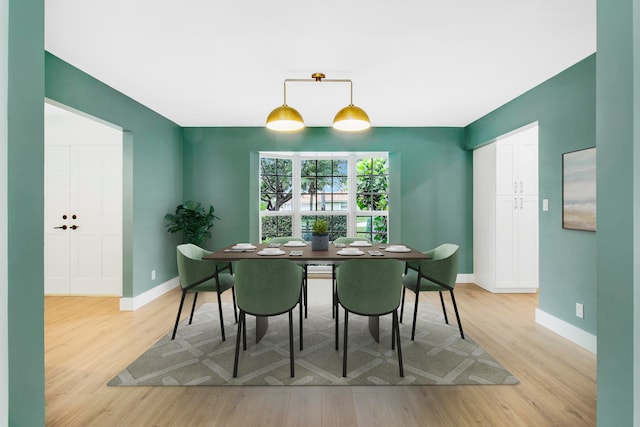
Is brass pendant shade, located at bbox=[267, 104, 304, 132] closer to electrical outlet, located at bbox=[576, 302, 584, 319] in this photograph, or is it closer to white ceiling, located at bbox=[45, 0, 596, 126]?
white ceiling, located at bbox=[45, 0, 596, 126]

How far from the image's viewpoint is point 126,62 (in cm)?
286

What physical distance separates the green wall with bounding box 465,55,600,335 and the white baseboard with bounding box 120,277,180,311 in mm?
4493

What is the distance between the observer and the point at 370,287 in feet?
7.52

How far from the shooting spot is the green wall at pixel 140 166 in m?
2.94

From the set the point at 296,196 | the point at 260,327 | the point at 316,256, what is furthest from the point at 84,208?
the point at 316,256

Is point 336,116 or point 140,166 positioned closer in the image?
point 336,116

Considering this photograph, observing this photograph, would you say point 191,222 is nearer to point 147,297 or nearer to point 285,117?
point 147,297

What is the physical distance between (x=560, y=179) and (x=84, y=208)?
18.6ft

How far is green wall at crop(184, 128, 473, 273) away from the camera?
504 cm
